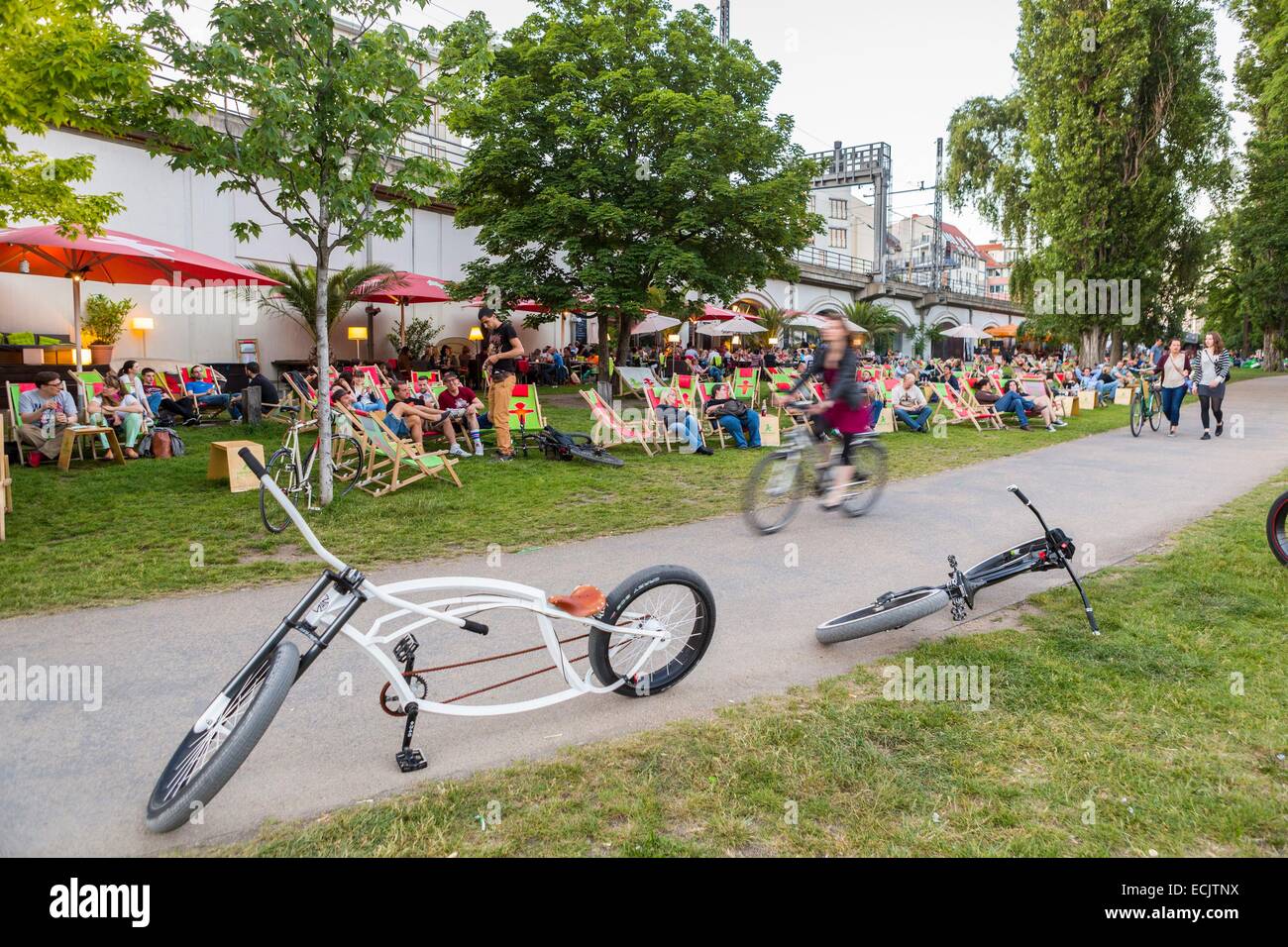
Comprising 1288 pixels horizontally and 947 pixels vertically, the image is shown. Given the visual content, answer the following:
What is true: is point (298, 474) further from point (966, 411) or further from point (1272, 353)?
point (1272, 353)

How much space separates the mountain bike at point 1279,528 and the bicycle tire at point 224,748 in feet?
20.5

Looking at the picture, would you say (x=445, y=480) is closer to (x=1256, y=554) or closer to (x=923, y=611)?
(x=923, y=611)

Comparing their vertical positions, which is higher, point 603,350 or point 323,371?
point 603,350

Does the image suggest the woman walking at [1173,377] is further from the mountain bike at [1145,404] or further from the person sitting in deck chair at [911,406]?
the person sitting in deck chair at [911,406]

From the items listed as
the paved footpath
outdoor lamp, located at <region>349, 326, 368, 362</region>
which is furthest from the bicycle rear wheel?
outdoor lamp, located at <region>349, 326, 368, 362</region>

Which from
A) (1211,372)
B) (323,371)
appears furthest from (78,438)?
(1211,372)

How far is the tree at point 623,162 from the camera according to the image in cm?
1739

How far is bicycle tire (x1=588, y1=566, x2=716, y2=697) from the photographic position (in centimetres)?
358

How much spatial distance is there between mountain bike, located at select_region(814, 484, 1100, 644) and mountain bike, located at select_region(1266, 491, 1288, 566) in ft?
6.17

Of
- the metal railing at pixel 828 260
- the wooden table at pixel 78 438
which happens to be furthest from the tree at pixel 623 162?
the metal railing at pixel 828 260

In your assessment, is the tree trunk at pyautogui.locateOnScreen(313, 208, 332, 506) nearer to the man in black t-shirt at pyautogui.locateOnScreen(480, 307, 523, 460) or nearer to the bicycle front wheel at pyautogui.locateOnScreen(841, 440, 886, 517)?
the man in black t-shirt at pyautogui.locateOnScreen(480, 307, 523, 460)

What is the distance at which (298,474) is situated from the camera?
778 cm

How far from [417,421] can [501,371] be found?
1.28 metres
